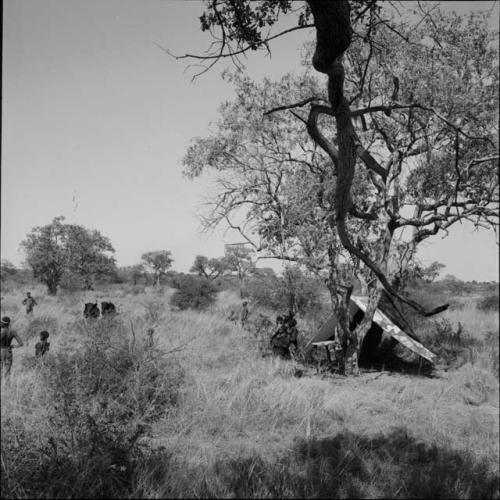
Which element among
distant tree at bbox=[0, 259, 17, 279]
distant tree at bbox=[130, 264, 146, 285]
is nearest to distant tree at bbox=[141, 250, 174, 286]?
distant tree at bbox=[130, 264, 146, 285]

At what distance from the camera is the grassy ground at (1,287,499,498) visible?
3.78 meters

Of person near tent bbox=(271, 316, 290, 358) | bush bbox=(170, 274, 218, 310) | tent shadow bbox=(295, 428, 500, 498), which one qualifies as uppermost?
bush bbox=(170, 274, 218, 310)

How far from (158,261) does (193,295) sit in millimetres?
25904

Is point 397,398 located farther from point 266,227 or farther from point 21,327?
point 21,327

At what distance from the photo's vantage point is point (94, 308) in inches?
481

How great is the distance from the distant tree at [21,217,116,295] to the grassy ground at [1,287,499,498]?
64.9 ft

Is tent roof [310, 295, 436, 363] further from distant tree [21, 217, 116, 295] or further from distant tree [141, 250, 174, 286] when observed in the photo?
distant tree [141, 250, 174, 286]

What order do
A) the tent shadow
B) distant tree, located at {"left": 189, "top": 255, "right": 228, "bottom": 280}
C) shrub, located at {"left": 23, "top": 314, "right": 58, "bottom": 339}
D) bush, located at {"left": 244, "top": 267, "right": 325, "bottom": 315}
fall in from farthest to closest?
distant tree, located at {"left": 189, "top": 255, "right": 228, "bottom": 280}, bush, located at {"left": 244, "top": 267, "right": 325, "bottom": 315}, shrub, located at {"left": 23, "top": 314, "right": 58, "bottom": 339}, the tent shadow

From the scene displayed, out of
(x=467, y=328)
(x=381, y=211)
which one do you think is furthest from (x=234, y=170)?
(x=467, y=328)

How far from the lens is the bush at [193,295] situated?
71.9 ft

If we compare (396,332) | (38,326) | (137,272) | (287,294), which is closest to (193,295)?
(287,294)

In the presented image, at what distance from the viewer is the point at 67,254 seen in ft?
88.0

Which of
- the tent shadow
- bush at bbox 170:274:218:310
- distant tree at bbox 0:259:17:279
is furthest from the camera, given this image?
distant tree at bbox 0:259:17:279

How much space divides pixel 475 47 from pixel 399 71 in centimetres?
201
